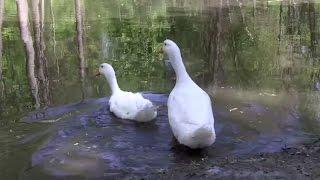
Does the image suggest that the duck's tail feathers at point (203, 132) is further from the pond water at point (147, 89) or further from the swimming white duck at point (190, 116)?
the pond water at point (147, 89)

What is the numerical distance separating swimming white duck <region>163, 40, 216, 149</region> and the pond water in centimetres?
29

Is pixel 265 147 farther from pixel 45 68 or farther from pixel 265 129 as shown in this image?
pixel 45 68

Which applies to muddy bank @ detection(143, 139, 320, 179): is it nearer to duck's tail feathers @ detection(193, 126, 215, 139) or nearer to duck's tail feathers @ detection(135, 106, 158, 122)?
duck's tail feathers @ detection(193, 126, 215, 139)

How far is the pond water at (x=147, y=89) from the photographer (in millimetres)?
8000

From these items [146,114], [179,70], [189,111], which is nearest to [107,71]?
[146,114]

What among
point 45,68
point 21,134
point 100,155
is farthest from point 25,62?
point 100,155

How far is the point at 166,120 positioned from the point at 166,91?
2567 millimetres

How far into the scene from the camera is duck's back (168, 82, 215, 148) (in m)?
7.53

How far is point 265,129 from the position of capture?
9.07m

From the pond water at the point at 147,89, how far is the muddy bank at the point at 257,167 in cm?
52

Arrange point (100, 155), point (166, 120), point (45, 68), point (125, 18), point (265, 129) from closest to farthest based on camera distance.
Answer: point (100, 155) < point (265, 129) < point (166, 120) < point (45, 68) < point (125, 18)

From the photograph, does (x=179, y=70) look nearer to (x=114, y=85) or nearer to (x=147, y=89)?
(x=114, y=85)

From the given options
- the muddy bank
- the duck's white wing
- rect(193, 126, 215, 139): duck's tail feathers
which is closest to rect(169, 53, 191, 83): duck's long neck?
the duck's white wing

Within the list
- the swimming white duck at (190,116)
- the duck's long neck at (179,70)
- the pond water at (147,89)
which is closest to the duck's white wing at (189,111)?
the swimming white duck at (190,116)
